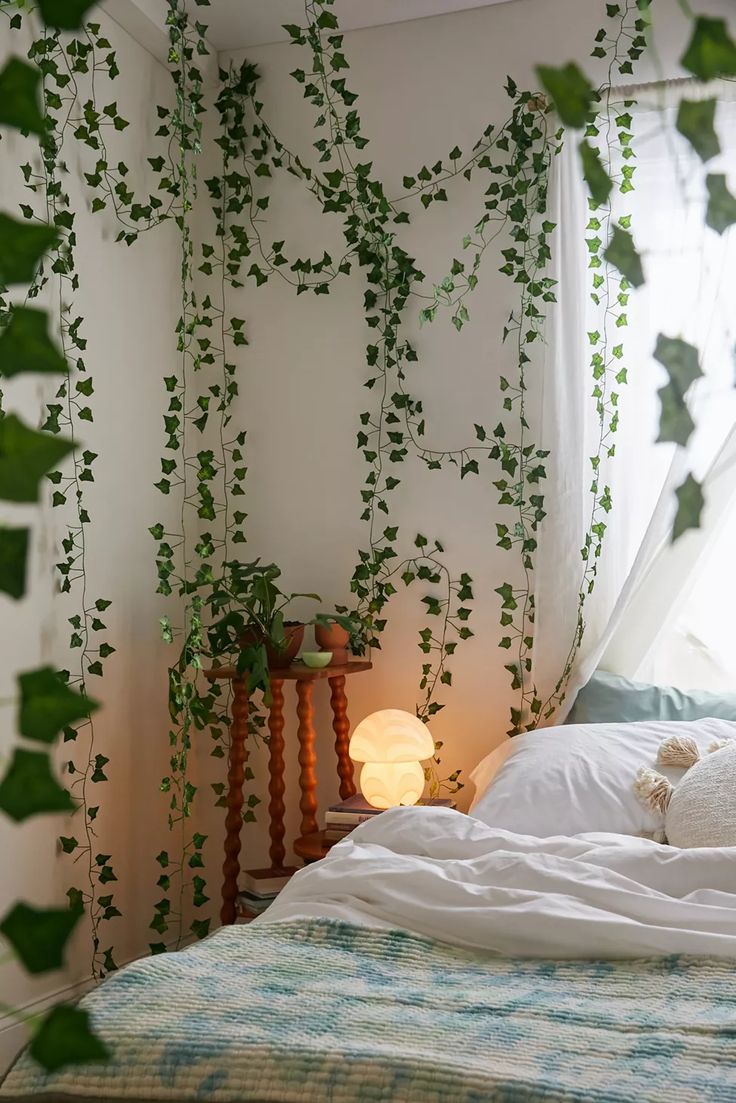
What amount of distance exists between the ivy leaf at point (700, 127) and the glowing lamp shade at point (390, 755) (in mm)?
2711

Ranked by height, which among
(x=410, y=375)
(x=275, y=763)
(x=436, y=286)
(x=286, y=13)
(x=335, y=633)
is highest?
(x=286, y=13)

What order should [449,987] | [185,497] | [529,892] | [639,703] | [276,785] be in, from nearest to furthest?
[449,987] → [529,892] → [639,703] → [276,785] → [185,497]

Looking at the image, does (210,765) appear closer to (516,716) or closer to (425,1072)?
(516,716)

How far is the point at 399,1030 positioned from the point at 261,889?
172 centimetres

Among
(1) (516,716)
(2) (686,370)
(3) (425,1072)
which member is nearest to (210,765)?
(1) (516,716)

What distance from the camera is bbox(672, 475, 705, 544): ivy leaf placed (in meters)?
0.31

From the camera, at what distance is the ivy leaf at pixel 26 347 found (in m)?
0.29

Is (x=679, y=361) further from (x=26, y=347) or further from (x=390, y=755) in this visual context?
(x=390, y=755)

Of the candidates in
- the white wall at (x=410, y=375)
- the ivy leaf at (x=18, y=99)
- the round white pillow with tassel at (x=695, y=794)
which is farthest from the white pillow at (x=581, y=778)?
the ivy leaf at (x=18, y=99)

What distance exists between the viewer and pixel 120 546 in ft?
10.4

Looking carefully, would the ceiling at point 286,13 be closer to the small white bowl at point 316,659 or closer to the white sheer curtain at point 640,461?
the white sheer curtain at point 640,461

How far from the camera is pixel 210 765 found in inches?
139

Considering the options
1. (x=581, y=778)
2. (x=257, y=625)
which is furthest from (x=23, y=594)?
(x=257, y=625)

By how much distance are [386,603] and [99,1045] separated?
3116 millimetres
